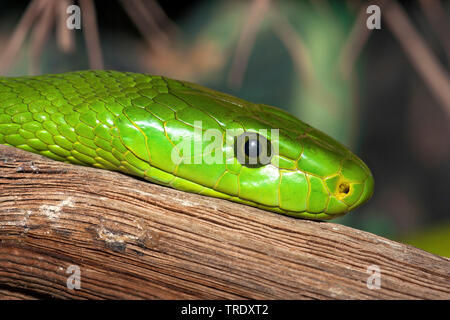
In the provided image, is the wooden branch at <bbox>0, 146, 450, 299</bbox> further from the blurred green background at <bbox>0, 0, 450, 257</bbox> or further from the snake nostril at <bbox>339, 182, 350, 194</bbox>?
the blurred green background at <bbox>0, 0, 450, 257</bbox>

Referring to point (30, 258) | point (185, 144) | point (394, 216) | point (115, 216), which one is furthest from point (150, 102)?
point (394, 216)

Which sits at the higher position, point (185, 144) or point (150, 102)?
point (150, 102)

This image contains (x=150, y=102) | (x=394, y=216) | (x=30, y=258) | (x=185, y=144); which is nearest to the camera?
(x=30, y=258)

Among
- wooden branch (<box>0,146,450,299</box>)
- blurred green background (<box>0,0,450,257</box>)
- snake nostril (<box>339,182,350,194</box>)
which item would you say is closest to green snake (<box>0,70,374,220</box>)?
snake nostril (<box>339,182,350,194</box>)

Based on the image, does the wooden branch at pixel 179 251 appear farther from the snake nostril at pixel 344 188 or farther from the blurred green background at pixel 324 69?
the blurred green background at pixel 324 69

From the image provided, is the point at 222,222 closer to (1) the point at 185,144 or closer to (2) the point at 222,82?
(1) the point at 185,144

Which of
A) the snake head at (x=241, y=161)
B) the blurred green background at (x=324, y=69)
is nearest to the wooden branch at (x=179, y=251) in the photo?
the snake head at (x=241, y=161)
